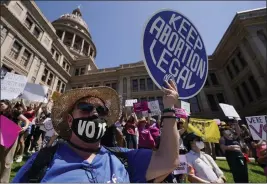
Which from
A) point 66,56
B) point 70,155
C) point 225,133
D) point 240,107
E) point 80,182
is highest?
point 66,56

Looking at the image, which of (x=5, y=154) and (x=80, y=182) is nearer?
(x=80, y=182)

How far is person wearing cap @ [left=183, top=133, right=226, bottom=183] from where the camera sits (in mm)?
3586

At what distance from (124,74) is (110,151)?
31254 millimetres

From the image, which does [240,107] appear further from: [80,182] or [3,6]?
[3,6]

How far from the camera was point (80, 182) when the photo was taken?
1.40m

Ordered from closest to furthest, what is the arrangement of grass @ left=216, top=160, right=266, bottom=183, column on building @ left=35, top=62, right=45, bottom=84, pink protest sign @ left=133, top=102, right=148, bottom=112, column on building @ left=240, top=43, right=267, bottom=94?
grass @ left=216, top=160, right=266, bottom=183 → pink protest sign @ left=133, top=102, right=148, bottom=112 → column on building @ left=240, top=43, right=267, bottom=94 → column on building @ left=35, top=62, right=45, bottom=84

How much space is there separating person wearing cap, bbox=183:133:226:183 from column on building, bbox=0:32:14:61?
24057 millimetres

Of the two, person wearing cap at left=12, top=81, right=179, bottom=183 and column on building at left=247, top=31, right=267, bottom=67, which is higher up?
column on building at left=247, top=31, right=267, bottom=67

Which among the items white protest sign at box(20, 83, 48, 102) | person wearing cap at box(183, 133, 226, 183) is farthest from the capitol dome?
person wearing cap at box(183, 133, 226, 183)

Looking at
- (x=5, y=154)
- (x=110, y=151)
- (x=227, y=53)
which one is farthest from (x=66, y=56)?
(x=110, y=151)

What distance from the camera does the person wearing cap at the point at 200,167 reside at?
11.8 ft

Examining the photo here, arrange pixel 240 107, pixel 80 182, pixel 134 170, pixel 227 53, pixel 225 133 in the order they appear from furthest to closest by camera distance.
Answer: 1. pixel 227 53
2. pixel 240 107
3. pixel 225 133
4. pixel 134 170
5. pixel 80 182

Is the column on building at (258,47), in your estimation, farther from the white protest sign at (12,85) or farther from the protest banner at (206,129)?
the white protest sign at (12,85)

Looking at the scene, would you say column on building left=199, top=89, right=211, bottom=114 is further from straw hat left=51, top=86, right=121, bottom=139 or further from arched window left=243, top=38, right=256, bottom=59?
straw hat left=51, top=86, right=121, bottom=139
